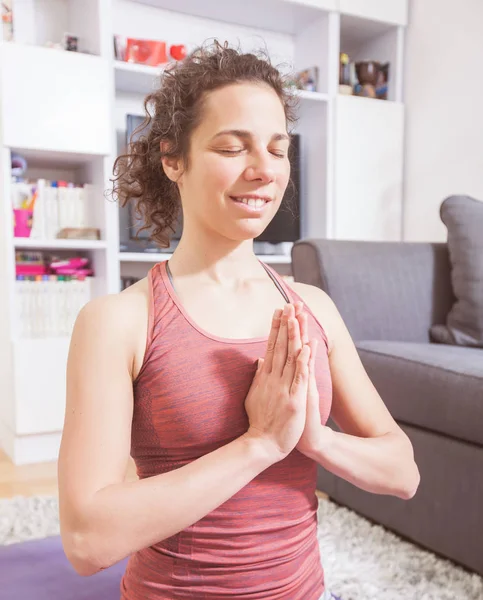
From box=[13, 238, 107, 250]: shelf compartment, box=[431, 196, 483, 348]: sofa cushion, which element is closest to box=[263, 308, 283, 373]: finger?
box=[431, 196, 483, 348]: sofa cushion

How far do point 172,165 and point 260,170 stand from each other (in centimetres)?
15

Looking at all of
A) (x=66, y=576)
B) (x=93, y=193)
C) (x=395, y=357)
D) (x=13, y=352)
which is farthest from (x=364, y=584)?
(x=93, y=193)

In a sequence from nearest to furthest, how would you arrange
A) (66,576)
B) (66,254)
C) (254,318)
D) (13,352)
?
1. (254,318)
2. (66,576)
3. (13,352)
4. (66,254)

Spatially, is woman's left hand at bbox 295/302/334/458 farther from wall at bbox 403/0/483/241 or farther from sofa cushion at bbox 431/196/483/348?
wall at bbox 403/0/483/241

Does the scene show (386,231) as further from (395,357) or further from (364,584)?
(364,584)

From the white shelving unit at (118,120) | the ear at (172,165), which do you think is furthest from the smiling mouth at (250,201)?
the white shelving unit at (118,120)

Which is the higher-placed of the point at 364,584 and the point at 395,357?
the point at 395,357

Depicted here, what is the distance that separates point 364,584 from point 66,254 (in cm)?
204

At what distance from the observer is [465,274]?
1.78 meters

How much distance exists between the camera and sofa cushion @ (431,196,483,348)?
1745 millimetres

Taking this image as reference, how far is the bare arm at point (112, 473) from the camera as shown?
592 mm

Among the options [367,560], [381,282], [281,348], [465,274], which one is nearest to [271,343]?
[281,348]

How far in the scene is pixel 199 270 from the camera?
0.74m

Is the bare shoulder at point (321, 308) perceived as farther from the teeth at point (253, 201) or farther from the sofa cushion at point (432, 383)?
the sofa cushion at point (432, 383)
